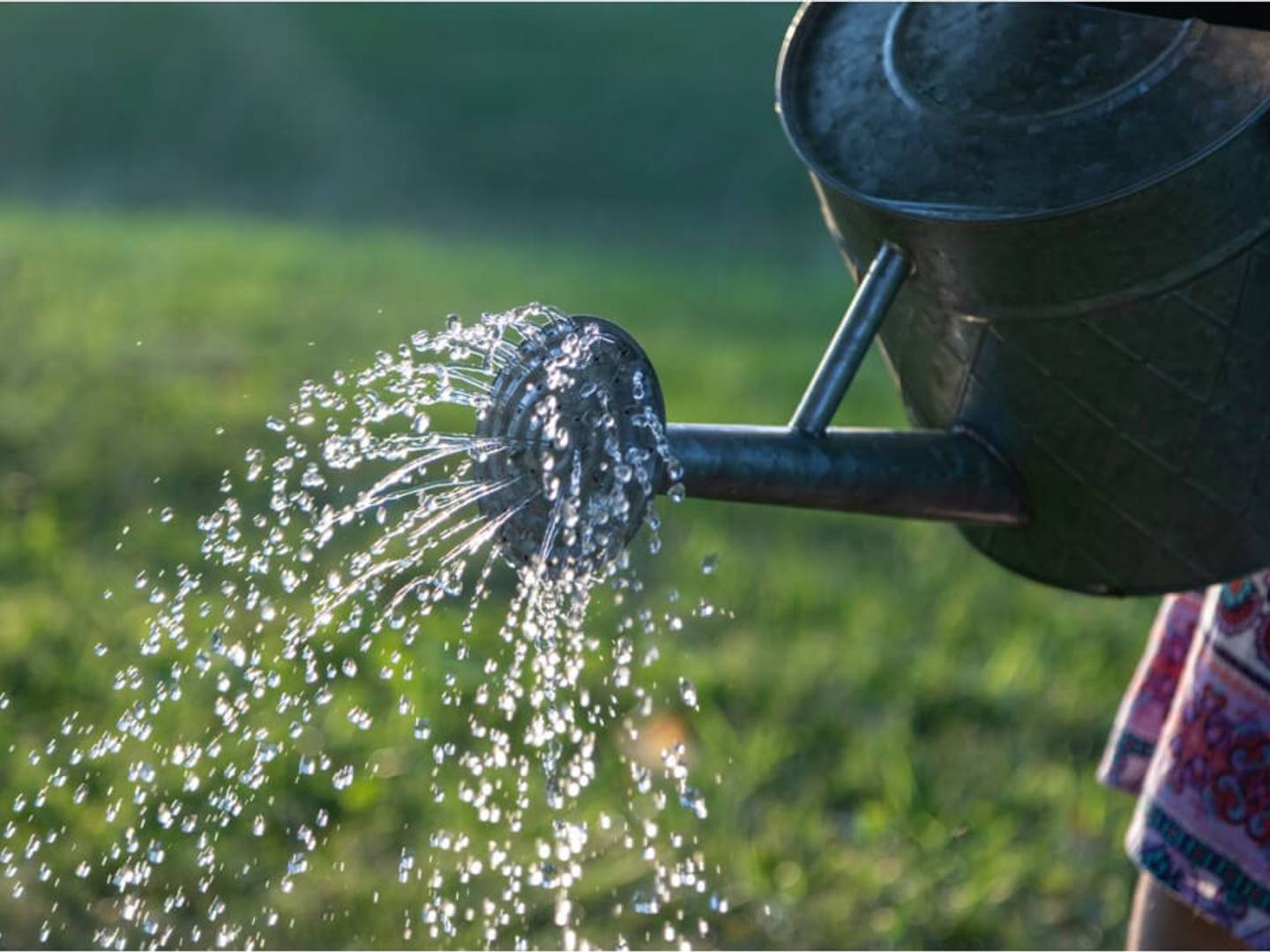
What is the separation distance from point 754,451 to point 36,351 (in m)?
3.86

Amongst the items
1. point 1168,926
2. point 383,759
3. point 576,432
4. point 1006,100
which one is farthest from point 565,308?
point 576,432

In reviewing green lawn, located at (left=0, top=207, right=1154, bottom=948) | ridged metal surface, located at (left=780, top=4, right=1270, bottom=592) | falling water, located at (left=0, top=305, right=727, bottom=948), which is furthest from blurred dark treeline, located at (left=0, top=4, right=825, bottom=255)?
ridged metal surface, located at (left=780, top=4, right=1270, bottom=592)

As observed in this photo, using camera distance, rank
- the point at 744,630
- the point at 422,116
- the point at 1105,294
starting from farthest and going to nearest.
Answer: the point at 422,116, the point at 744,630, the point at 1105,294

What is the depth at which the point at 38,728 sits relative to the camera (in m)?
2.78

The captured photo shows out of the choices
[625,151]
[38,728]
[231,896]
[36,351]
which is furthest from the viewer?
[625,151]

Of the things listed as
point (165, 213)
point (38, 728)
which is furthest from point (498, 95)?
point (38, 728)

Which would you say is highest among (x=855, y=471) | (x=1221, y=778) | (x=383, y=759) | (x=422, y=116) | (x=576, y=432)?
(x=576, y=432)

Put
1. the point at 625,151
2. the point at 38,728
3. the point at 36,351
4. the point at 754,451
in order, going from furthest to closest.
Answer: the point at 625,151
the point at 36,351
the point at 38,728
the point at 754,451

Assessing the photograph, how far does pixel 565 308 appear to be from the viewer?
579 cm

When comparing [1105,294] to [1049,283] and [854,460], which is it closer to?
[1049,283]

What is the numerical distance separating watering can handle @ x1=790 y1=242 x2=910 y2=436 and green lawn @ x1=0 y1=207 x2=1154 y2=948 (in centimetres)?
108

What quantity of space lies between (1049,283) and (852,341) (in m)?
0.17

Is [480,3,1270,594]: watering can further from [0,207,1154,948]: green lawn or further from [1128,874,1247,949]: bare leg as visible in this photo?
[0,207,1154,948]: green lawn

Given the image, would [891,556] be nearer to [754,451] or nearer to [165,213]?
[754,451]
